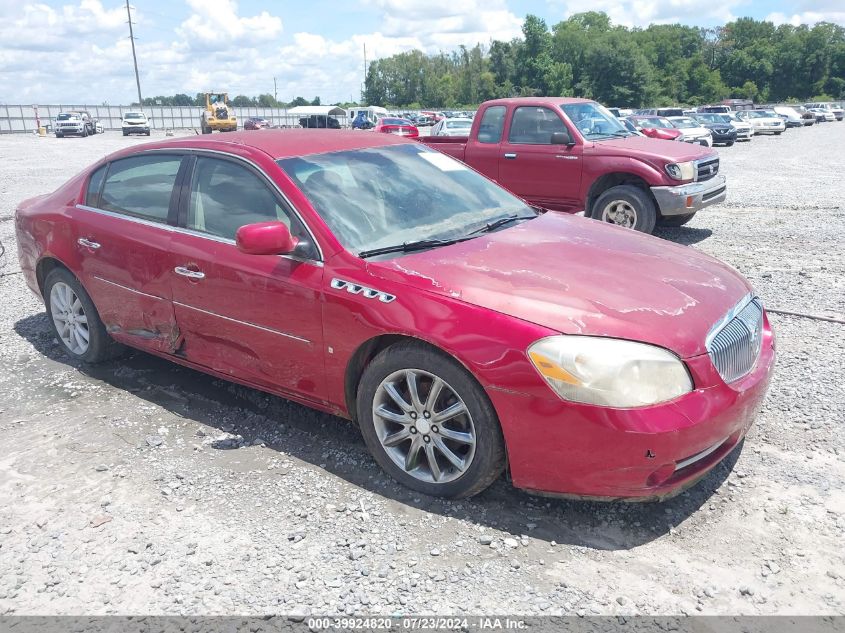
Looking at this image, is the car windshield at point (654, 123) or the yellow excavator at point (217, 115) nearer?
the car windshield at point (654, 123)

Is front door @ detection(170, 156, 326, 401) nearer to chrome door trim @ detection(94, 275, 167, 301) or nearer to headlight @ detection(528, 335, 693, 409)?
chrome door trim @ detection(94, 275, 167, 301)

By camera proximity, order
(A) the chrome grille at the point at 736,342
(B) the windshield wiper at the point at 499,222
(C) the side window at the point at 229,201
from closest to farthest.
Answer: (A) the chrome grille at the point at 736,342, (C) the side window at the point at 229,201, (B) the windshield wiper at the point at 499,222

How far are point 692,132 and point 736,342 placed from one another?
27.8 meters

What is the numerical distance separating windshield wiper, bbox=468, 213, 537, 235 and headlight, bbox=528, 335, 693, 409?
122cm

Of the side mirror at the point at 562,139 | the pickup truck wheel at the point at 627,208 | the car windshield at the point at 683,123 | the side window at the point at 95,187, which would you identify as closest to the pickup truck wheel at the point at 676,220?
the pickup truck wheel at the point at 627,208

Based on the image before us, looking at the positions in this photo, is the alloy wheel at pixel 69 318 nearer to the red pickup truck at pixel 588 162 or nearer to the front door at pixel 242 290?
the front door at pixel 242 290

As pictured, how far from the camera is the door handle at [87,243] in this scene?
15.3 ft

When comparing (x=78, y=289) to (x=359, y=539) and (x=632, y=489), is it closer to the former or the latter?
(x=359, y=539)

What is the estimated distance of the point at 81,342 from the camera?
16.7 feet

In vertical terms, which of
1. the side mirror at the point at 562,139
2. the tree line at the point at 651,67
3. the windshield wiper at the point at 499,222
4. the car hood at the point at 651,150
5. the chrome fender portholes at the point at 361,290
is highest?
the tree line at the point at 651,67

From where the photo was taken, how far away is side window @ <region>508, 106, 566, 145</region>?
9.30m

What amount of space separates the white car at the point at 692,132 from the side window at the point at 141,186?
24.9 metres

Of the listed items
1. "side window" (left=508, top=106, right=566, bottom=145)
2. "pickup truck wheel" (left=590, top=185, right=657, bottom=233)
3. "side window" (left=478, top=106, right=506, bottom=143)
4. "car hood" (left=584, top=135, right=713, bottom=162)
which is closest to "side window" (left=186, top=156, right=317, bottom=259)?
"pickup truck wheel" (left=590, top=185, right=657, bottom=233)

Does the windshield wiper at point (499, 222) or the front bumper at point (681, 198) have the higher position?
the windshield wiper at point (499, 222)
